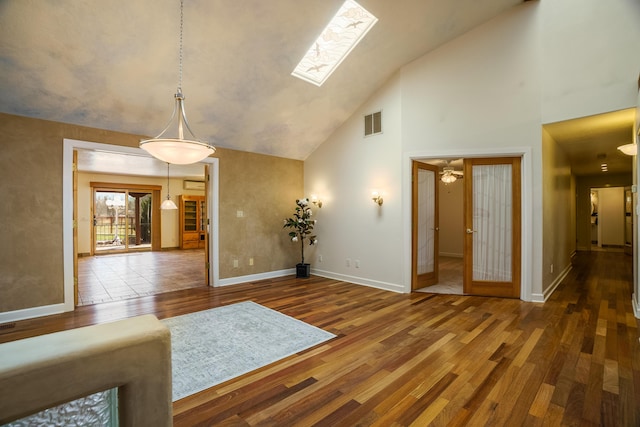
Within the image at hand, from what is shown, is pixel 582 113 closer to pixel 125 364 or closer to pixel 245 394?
pixel 245 394

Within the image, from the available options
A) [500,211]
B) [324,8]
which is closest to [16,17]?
[324,8]

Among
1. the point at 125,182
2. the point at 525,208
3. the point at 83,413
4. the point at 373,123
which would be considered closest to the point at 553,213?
the point at 525,208

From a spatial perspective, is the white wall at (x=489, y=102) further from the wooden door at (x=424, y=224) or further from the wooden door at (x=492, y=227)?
the wooden door at (x=424, y=224)

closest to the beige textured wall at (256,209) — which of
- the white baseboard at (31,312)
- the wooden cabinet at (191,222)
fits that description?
the white baseboard at (31,312)

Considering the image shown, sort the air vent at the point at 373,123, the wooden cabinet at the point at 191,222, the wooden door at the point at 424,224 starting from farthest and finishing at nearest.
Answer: the wooden cabinet at the point at 191,222
the air vent at the point at 373,123
the wooden door at the point at 424,224

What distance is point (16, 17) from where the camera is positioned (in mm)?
2873

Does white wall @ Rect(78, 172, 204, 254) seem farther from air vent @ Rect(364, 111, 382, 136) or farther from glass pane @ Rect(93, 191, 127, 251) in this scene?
air vent @ Rect(364, 111, 382, 136)

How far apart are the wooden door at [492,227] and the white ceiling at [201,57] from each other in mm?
2209

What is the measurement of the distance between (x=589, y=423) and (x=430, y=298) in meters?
2.75

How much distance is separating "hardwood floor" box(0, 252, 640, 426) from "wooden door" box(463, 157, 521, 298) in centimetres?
37

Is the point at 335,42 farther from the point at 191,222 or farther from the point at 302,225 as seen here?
the point at 191,222

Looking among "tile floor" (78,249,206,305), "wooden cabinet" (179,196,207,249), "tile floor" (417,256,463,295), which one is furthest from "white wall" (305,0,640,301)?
"wooden cabinet" (179,196,207,249)

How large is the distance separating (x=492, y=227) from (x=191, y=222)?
35.1 feet

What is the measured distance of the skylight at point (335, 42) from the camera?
164 inches
